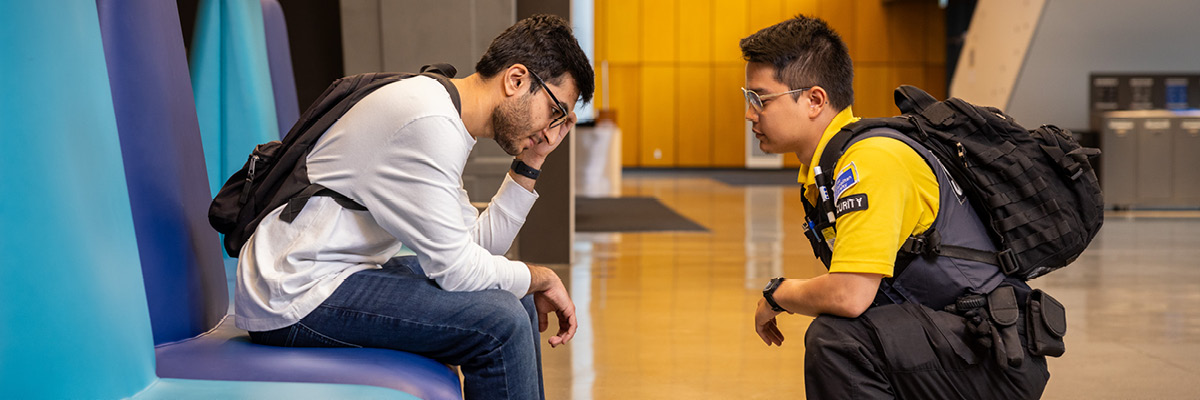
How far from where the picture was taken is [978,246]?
5.87ft

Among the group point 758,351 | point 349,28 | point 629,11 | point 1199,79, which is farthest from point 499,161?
point 629,11

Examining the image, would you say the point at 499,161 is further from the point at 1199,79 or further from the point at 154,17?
the point at 1199,79

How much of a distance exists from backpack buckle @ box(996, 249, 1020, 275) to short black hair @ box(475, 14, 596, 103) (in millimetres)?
848

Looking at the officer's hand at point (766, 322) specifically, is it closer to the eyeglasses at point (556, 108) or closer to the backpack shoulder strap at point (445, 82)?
the eyeglasses at point (556, 108)

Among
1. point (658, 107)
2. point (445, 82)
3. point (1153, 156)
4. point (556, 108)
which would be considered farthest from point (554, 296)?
point (658, 107)

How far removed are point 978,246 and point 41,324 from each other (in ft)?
5.06

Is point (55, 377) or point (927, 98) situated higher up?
point (927, 98)

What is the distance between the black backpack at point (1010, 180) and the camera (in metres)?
1.73

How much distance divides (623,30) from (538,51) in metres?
16.2

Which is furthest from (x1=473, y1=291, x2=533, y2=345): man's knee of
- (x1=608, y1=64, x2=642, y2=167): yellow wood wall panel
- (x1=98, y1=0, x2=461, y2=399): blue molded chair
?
(x1=608, y1=64, x2=642, y2=167): yellow wood wall panel

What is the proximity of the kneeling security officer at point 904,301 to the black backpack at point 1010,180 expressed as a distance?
0.03 m

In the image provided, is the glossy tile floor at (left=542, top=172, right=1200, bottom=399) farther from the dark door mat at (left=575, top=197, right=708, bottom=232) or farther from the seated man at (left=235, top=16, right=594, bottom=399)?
the seated man at (left=235, top=16, right=594, bottom=399)

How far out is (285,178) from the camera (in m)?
1.73

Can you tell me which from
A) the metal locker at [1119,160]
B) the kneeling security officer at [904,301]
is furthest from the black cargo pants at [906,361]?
the metal locker at [1119,160]
